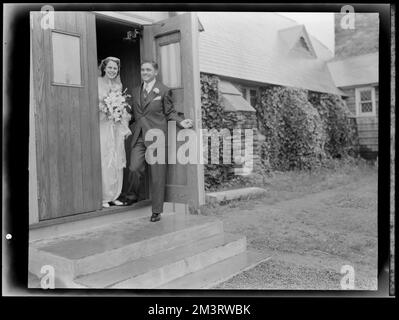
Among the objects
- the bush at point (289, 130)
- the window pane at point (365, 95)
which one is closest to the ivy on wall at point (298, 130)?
the bush at point (289, 130)

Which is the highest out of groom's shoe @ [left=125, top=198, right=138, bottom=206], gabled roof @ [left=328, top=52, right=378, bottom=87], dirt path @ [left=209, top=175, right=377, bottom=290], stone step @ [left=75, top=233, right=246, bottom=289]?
gabled roof @ [left=328, top=52, right=378, bottom=87]

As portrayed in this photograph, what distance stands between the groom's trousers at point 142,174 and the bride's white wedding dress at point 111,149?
0.16m

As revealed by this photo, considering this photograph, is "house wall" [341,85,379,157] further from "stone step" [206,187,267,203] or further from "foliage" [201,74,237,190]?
"foliage" [201,74,237,190]

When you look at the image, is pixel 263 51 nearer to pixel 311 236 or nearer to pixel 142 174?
pixel 311 236

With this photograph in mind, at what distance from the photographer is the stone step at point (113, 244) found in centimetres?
311

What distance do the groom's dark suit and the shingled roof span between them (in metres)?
3.53

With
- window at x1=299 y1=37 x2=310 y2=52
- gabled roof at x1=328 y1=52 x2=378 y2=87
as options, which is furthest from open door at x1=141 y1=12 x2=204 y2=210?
gabled roof at x1=328 y1=52 x2=378 y2=87

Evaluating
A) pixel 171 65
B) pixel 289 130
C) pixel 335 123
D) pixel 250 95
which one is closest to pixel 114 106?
pixel 171 65

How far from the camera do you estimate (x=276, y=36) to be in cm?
997

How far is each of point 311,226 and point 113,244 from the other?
3.99 meters

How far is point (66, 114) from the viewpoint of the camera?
3703 millimetres

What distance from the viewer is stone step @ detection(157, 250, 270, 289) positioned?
132 inches
